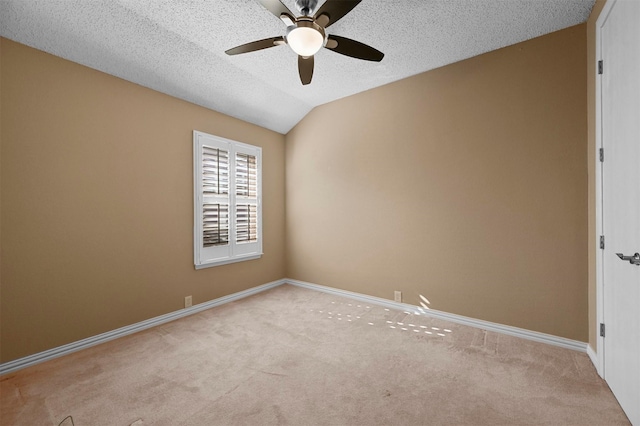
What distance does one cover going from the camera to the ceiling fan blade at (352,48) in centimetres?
196

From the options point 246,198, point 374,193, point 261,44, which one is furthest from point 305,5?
point 246,198

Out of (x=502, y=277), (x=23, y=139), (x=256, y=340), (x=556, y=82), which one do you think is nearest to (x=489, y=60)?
(x=556, y=82)

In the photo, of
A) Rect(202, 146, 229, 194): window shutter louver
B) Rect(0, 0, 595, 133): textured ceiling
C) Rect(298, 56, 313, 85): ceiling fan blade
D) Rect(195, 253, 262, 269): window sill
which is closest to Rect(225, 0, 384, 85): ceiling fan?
Rect(298, 56, 313, 85): ceiling fan blade

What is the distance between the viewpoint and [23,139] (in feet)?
7.11

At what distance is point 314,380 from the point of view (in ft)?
6.52

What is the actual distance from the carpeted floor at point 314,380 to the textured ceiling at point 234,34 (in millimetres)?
2630

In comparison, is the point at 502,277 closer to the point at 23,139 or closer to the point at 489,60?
the point at 489,60

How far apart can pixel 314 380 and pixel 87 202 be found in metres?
2.52

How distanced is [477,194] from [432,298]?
4.12ft

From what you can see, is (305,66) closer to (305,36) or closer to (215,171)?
(305,36)

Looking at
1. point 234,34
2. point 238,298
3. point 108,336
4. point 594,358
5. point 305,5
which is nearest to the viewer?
point 305,5

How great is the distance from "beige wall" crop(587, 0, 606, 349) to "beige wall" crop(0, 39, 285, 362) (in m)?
3.79

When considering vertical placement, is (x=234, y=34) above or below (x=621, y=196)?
above

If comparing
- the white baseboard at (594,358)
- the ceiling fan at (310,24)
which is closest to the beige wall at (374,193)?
the white baseboard at (594,358)
